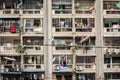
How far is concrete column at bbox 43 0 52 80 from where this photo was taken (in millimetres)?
33938

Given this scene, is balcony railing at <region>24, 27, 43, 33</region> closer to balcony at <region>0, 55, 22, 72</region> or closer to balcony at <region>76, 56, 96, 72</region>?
balcony at <region>0, 55, 22, 72</region>

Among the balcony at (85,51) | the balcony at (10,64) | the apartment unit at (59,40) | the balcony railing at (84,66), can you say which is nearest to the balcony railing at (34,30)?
the apartment unit at (59,40)

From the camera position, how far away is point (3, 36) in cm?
3388

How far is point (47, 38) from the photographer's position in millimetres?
34156

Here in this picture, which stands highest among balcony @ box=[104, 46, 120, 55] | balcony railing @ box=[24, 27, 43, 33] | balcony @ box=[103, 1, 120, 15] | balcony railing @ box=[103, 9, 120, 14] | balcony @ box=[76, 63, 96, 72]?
balcony @ box=[103, 1, 120, 15]

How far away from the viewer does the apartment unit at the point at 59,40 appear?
33844mm

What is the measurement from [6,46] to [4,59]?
3.05 ft

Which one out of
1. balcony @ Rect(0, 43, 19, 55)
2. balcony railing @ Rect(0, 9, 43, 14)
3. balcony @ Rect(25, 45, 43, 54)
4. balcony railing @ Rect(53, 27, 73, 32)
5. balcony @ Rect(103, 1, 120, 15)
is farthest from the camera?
balcony @ Rect(103, 1, 120, 15)

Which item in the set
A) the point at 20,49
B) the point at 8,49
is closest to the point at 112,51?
the point at 20,49

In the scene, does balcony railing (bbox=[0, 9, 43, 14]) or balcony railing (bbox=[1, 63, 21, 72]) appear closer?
balcony railing (bbox=[1, 63, 21, 72])

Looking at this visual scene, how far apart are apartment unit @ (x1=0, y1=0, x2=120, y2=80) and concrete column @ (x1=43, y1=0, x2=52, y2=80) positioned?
0.14 meters

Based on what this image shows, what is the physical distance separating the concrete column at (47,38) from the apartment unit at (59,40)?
142 millimetres

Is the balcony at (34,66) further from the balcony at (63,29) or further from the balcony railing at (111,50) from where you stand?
the balcony railing at (111,50)

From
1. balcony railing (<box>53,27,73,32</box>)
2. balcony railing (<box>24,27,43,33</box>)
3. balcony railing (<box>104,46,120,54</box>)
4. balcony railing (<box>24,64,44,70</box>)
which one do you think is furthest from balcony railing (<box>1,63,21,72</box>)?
balcony railing (<box>104,46,120,54</box>)
